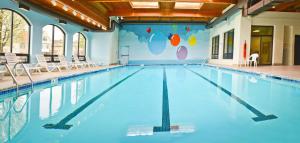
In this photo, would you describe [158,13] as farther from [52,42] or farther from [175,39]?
[52,42]

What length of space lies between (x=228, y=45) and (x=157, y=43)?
6071mm

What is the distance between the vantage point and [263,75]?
27.8ft

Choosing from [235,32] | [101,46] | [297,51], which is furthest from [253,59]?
[101,46]

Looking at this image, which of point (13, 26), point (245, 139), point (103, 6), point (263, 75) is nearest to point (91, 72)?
point (13, 26)

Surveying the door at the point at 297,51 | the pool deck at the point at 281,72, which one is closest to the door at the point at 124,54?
the pool deck at the point at 281,72

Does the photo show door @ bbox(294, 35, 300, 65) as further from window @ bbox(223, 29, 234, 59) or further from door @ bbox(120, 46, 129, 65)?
door @ bbox(120, 46, 129, 65)

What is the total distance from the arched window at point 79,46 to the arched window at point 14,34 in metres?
5.22

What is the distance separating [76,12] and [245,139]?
8.27m

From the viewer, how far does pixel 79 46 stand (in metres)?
14.7

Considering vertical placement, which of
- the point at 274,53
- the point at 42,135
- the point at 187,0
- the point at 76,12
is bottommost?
the point at 42,135

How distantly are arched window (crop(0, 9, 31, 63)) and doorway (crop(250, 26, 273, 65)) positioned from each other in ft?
36.2

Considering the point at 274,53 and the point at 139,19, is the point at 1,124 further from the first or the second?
the point at 139,19

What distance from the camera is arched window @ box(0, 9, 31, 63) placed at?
303 inches

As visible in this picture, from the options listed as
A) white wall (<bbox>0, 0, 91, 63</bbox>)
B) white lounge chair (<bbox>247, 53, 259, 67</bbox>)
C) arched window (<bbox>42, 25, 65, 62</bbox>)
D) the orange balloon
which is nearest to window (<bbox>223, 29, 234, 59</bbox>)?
white lounge chair (<bbox>247, 53, 259, 67</bbox>)
